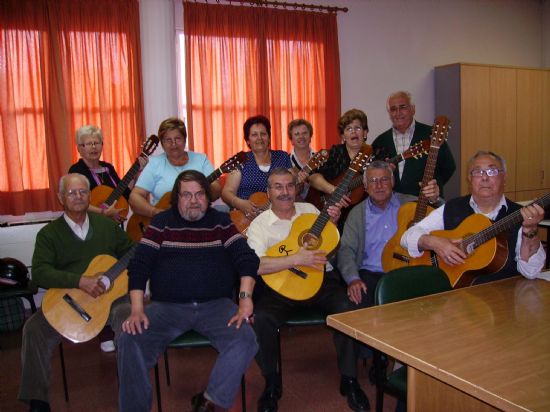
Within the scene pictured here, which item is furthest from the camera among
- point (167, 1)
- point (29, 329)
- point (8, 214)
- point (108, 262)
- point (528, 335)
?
point (167, 1)

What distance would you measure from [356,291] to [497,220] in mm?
821

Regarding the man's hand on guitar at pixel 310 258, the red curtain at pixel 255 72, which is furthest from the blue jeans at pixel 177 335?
the red curtain at pixel 255 72

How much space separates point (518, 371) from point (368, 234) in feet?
5.61

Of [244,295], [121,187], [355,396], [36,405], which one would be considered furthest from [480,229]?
[121,187]

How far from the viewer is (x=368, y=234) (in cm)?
309

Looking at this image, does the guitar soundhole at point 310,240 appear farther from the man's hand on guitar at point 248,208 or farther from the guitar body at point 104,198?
the guitar body at point 104,198

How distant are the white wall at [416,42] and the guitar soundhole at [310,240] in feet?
11.6

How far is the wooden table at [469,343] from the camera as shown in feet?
4.42

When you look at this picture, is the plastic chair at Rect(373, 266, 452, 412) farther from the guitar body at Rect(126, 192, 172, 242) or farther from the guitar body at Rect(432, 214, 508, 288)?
the guitar body at Rect(126, 192, 172, 242)

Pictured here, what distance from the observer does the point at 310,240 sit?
9.46ft

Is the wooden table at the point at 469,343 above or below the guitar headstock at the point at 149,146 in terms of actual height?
below

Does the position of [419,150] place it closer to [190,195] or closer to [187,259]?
[190,195]

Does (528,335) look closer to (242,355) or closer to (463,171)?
(242,355)

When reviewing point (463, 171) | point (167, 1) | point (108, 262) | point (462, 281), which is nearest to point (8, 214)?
point (108, 262)
